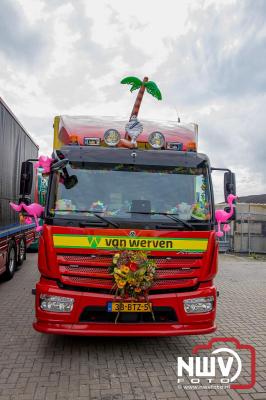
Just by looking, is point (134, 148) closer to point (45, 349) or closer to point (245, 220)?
point (45, 349)

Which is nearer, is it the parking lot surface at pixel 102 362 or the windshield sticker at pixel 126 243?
the parking lot surface at pixel 102 362

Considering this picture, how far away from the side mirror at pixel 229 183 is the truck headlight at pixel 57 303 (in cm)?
263

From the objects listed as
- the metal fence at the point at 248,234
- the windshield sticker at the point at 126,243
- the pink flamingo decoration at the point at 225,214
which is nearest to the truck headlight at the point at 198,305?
the windshield sticker at the point at 126,243

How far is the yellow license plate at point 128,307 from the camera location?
13.8 ft

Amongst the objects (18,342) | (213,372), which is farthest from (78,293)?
(213,372)

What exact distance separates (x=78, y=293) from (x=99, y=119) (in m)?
2.93

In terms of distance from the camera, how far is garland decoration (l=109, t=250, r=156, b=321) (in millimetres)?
4184

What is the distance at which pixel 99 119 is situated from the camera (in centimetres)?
592

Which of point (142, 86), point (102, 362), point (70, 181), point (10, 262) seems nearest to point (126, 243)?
point (70, 181)

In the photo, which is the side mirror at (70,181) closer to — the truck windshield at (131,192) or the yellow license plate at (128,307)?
the truck windshield at (131,192)

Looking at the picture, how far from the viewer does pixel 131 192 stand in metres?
4.57

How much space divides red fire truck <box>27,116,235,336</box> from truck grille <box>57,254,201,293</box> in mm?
12

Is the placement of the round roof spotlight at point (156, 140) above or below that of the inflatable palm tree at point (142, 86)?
below

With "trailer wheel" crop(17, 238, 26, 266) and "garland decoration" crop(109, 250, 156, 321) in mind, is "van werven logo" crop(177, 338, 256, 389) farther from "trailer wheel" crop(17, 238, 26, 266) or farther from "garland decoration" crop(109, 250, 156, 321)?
"trailer wheel" crop(17, 238, 26, 266)
